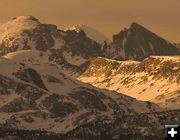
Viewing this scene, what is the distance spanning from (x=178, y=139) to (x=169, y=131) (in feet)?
2.47

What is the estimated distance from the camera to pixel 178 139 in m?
44.5

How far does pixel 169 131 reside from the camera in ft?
148
